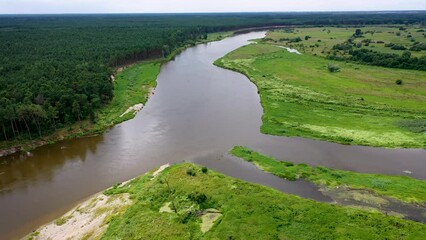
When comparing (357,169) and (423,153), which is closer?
(357,169)

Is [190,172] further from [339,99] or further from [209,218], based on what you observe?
[339,99]

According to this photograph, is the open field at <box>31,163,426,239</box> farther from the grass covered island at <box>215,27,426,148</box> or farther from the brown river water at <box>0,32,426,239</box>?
the grass covered island at <box>215,27,426,148</box>

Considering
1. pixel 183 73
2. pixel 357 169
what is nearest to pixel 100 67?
pixel 183 73

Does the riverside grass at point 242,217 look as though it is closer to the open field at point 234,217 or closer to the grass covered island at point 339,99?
the open field at point 234,217

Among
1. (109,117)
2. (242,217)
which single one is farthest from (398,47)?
(242,217)

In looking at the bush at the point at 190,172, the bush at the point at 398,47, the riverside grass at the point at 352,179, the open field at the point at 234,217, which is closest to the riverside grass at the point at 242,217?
the open field at the point at 234,217

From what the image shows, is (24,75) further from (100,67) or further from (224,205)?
(224,205)
